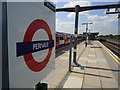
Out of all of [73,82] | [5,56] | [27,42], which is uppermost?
[27,42]

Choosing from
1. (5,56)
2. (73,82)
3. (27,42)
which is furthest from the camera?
(73,82)

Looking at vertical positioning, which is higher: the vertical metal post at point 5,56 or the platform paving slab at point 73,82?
the vertical metal post at point 5,56

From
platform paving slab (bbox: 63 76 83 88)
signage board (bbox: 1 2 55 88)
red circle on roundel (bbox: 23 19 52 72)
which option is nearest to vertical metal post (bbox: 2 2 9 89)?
signage board (bbox: 1 2 55 88)

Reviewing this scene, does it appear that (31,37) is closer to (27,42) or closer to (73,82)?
(27,42)

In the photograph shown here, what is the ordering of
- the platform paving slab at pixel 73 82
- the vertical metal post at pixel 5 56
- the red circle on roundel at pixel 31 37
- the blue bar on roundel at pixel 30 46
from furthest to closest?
the platform paving slab at pixel 73 82 < the red circle on roundel at pixel 31 37 < the blue bar on roundel at pixel 30 46 < the vertical metal post at pixel 5 56

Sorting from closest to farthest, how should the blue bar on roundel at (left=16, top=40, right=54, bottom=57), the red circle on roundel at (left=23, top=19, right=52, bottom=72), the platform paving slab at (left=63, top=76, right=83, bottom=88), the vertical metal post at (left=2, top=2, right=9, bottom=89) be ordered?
the vertical metal post at (left=2, top=2, right=9, bottom=89), the blue bar on roundel at (left=16, top=40, right=54, bottom=57), the red circle on roundel at (left=23, top=19, right=52, bottom=72), the platform paving slab at (left=63, top=76, right=83, bottom=88)

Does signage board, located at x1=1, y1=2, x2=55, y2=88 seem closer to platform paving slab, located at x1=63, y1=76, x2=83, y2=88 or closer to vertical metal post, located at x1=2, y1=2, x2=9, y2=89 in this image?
vertical metal post, located at x1=2, y1=2, x2=9, y2=89

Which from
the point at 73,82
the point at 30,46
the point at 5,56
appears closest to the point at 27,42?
the point at 30,46

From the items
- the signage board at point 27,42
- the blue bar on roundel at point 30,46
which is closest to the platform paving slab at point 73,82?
the signage board at point 27,42

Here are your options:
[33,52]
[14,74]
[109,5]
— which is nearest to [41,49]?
[33,52]

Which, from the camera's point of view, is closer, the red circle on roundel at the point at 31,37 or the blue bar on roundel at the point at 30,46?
the blue bar on roundel at the point at 30,46

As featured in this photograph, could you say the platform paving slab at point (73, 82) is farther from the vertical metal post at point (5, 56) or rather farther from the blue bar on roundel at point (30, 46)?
the vertical metal post at point (5, 56)

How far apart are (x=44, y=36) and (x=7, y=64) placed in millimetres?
733

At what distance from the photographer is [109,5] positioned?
4.98 metres
